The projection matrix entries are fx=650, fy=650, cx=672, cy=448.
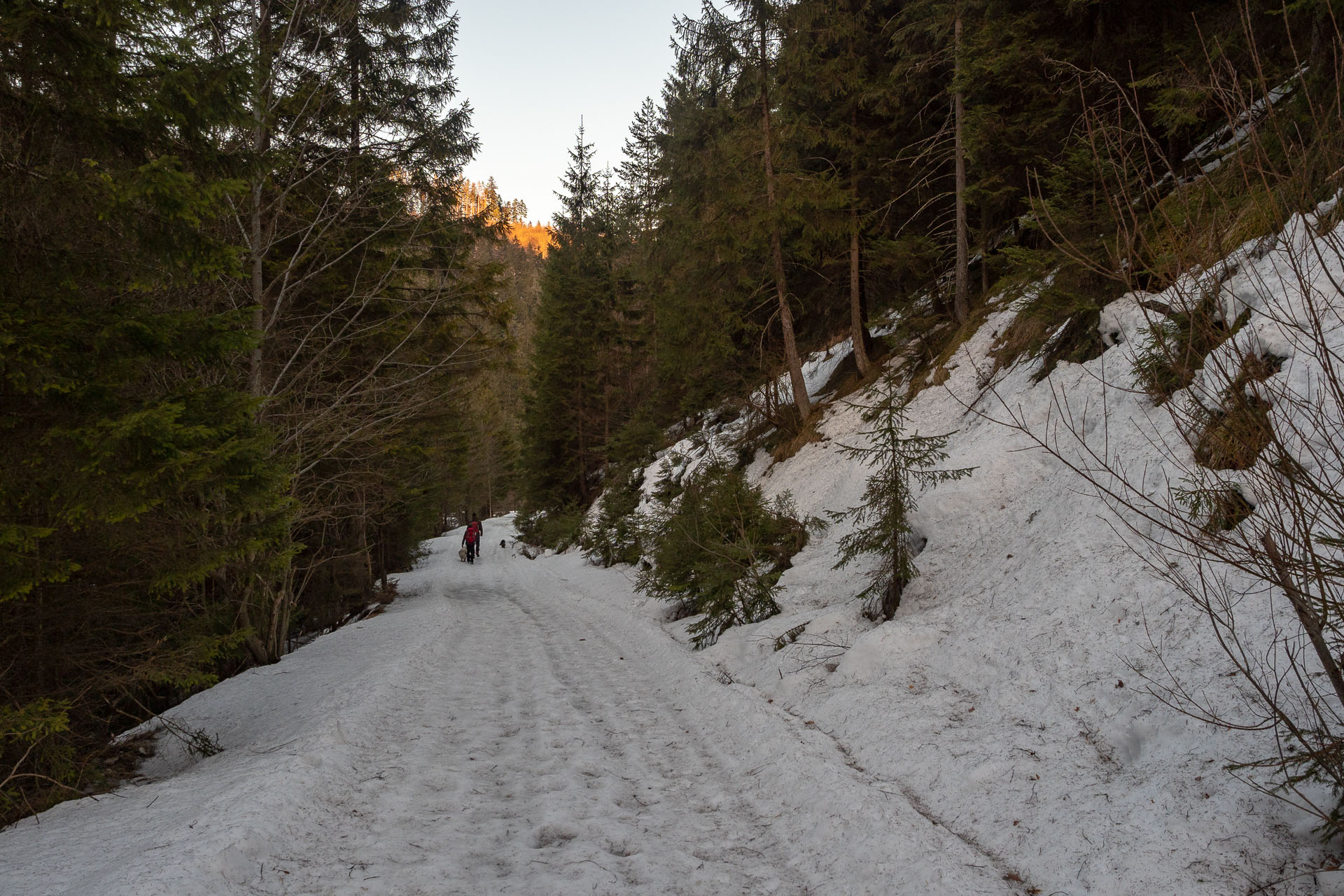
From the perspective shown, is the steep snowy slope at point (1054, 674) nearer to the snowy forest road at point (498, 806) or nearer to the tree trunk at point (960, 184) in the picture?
the snowy forest road at point (498, 806)

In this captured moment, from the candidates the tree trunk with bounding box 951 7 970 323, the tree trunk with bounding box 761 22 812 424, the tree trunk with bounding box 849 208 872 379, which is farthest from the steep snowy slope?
the tree trunk with bounding box 849 208 872 379

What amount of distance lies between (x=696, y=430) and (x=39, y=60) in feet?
67.6

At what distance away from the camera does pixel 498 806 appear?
4379 millimetres

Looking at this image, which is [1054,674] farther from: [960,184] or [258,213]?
[960,184]

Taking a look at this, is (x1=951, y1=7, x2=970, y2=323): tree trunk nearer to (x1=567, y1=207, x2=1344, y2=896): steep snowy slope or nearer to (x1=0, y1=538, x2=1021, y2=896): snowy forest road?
(x1=567, y1=207, x2=1344, y2=896): steep snowy slope

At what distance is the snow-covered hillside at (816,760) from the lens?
3404 millimetres

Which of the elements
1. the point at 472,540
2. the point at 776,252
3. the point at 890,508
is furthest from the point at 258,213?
the point at 472,540

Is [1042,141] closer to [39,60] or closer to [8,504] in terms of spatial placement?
[39,60]

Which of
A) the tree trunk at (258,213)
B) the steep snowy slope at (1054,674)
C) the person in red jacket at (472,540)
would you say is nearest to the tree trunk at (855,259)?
the steep snowy slope at (1054,674)

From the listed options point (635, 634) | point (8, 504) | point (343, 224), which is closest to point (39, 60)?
point (8, 504)

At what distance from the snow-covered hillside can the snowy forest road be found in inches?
0.8

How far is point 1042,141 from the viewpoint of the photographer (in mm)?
12781

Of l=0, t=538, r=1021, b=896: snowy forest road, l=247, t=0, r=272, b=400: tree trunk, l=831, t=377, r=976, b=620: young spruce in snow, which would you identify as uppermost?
l=247, t=0, r=272, b=400: tree trunk

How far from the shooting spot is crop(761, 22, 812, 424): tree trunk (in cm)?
1494
